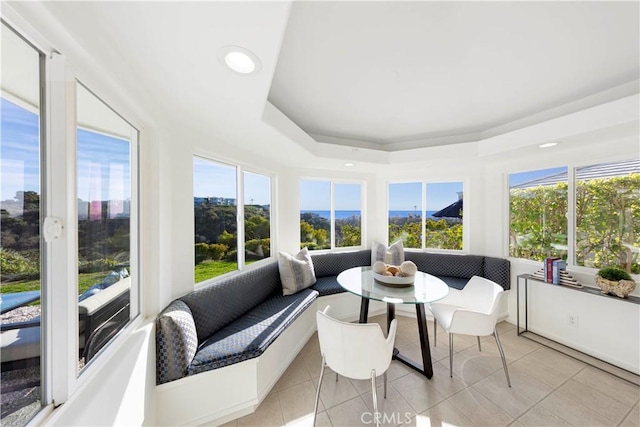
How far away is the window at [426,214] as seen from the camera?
373cm

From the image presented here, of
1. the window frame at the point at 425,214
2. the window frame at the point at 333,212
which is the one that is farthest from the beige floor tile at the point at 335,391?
the window frame at the point at 425,214

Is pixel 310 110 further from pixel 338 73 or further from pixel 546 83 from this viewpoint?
pixel 546 83

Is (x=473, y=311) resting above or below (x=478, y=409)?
above

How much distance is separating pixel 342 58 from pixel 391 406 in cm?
267

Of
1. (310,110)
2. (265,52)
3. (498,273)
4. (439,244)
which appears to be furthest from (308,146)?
→ (498,273)

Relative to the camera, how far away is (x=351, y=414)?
1.70 meters

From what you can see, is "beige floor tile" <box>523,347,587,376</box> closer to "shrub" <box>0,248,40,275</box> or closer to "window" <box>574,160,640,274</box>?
"window" <box>574,160,640,274</box>

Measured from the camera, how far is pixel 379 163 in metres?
3.30

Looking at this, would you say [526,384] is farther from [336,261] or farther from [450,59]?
[450,59]

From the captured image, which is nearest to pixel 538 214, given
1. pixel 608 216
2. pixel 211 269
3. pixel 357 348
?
pixel 608 216

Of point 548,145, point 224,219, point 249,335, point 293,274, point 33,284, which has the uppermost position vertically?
point 548,145

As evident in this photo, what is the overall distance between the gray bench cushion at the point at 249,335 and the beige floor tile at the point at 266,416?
0.47m

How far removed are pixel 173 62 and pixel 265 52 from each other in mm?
493

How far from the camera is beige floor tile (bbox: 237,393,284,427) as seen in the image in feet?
5.33
